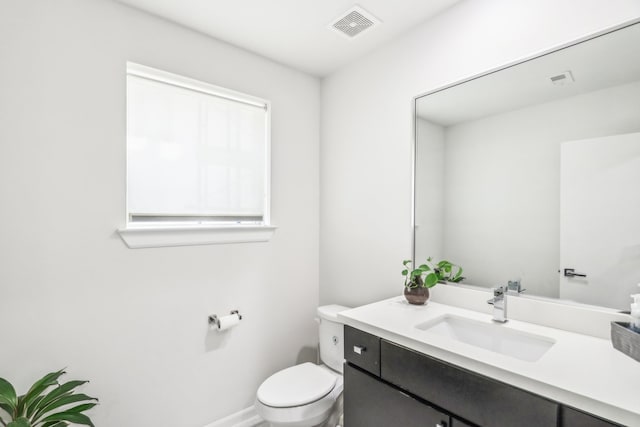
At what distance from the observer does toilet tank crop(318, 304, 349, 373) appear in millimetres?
1991

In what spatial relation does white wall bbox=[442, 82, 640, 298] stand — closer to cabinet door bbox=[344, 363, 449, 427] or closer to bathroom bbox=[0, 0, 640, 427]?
bathroom bbox=[0, 0, 640, 427]

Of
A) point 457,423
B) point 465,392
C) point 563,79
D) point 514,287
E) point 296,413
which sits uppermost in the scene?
point 563,79

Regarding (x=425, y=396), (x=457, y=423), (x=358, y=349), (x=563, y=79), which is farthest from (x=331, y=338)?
(x=563, y=79)

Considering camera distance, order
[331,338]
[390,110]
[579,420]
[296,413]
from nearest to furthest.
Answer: [579,420] → [296,413] → [390,110] → [331,338]

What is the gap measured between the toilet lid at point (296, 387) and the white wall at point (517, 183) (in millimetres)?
940

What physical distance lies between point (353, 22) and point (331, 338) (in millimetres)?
1867

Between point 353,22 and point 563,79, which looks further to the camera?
point 353,22

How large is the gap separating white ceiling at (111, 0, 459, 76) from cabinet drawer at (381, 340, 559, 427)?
1618mm

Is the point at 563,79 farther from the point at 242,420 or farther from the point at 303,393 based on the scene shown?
the point at 242,420

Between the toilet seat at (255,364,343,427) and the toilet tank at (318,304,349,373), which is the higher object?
the toilet tank at (318,304,349,373)

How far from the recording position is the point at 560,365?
965mm

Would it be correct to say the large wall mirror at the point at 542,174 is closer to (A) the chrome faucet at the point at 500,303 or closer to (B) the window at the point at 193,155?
(A) the chrome faucet at the point at 500,303

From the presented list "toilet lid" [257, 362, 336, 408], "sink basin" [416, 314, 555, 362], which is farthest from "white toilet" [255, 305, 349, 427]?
"sink basin" [416, 314, 555, 362]

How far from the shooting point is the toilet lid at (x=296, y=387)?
1.58 m
